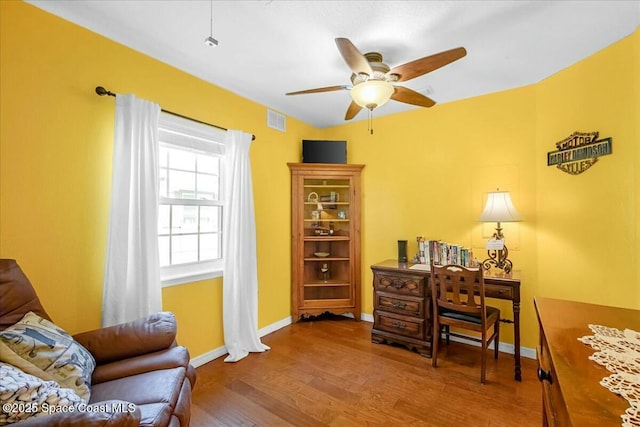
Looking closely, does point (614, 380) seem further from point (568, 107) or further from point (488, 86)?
point (488, 86)

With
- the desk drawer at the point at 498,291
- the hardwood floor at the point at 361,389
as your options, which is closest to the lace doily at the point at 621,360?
the hardwood floor at the point at 361,389

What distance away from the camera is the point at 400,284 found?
2832mm

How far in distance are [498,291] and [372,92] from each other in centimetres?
195

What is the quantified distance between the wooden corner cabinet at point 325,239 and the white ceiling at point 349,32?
4.15ft

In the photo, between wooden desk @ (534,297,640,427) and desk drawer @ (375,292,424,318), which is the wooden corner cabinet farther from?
wooden desk @ (534,297,640,427)

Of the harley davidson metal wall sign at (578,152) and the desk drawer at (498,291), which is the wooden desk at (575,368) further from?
the harley davidson metal wall sign at (578,152)

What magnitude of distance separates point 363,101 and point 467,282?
5.43 feet

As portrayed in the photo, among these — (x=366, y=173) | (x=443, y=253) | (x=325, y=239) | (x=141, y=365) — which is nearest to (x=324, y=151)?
(x=366, y=173)

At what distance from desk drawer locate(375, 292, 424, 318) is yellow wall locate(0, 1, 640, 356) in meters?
0.67

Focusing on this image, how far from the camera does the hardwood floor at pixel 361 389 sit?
1.85 metres

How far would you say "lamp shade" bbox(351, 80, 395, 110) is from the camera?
188cm

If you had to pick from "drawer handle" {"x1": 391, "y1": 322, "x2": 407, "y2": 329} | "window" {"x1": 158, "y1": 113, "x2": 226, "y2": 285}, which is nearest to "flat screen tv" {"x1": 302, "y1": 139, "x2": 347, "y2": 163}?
"window" {"x1": 158, "y1": 113, "x2": 226, "y2": 285}

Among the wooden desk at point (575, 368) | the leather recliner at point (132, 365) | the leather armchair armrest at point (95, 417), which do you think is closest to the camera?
the wooden desk at point (575, 368)

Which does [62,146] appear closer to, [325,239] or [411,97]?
[411,97]
